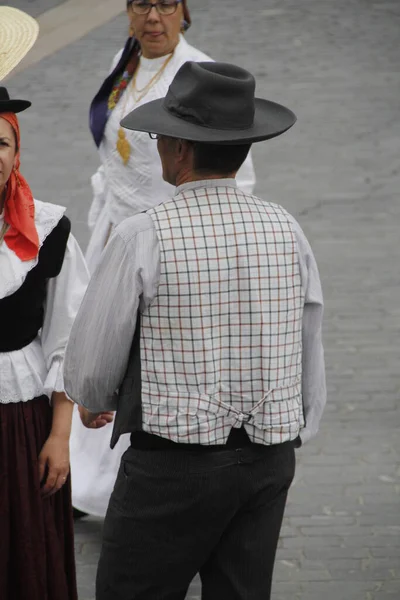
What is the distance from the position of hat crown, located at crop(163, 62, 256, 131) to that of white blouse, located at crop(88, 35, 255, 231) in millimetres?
1636

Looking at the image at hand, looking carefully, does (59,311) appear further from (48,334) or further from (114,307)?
(114,307)

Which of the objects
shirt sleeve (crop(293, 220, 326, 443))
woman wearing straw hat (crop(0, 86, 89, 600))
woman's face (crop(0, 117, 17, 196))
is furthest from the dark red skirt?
shirt sleeve (crop(293, 220, 326, 443))

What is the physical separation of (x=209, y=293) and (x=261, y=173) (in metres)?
6.26

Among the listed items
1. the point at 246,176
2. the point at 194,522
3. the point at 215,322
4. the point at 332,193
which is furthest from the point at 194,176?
the point at 332,193

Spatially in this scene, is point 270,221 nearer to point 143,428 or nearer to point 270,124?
point 270,124

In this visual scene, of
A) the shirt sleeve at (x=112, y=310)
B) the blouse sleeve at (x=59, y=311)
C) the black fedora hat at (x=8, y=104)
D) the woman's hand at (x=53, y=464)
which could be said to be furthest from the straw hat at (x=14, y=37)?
the woman's hand at (x=53, y=464)

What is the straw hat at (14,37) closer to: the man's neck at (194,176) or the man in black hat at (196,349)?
the man in black hat at (196,349)

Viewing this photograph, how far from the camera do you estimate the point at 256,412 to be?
9.90 ft

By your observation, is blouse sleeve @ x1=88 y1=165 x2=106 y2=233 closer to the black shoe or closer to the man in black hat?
the black shoe

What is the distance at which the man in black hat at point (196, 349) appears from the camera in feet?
9.66

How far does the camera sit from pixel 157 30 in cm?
479

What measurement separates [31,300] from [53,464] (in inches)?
18.5

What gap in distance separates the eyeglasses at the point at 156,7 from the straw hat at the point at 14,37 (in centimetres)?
104

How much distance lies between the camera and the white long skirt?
4859mm
